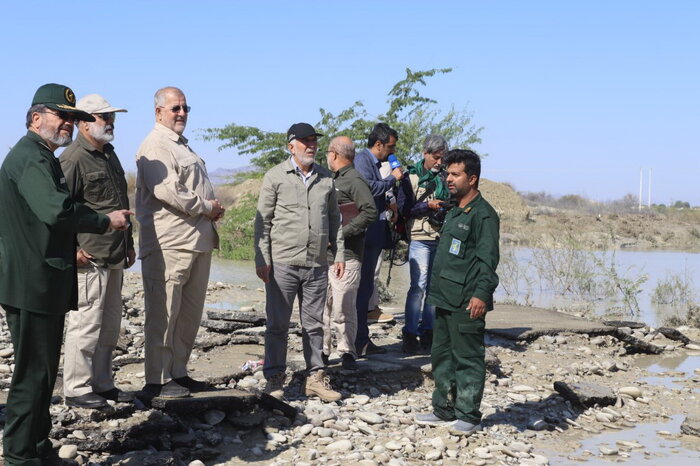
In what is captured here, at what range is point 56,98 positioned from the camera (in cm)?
423

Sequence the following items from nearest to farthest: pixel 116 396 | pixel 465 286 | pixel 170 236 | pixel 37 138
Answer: pixel 37 138 < pixel 116 396 < pixel 170 236 < pixel 465 286

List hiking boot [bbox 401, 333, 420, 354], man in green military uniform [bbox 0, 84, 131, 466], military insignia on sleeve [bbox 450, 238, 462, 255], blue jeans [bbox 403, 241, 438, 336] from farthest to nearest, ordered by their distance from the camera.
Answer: hiking boot [bbox 401, 333, 420, 354] → blue jeans [bbox 403, 241, 438, 336] → military insignia on sleeve [bbox 450, 238, 462, 255] → man in green military uniform [bbox 0, 84, 131, 466]

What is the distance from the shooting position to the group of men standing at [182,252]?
4.10m

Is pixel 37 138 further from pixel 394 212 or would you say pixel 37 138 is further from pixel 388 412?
pixel 394 212

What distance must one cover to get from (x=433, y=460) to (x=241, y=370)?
2259 millimetres

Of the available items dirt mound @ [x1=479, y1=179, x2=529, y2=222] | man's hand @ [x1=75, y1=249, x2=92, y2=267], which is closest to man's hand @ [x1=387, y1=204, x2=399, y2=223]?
man's hand @ [x1=75, y1=249, x2=92, y2=267]

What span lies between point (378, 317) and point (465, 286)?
3863 millimetres

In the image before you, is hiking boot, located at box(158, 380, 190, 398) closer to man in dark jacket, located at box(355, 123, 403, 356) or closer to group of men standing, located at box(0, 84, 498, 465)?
group of men standing, located at box(0, 84, 498, 465)

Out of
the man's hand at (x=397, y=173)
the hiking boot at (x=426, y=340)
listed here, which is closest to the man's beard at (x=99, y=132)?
the man's hand at (x=397, y=173)

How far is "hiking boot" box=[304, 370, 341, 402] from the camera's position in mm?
6391

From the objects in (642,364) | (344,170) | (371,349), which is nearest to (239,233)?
(642,364)

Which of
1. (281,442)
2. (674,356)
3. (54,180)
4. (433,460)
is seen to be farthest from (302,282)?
(674,356)

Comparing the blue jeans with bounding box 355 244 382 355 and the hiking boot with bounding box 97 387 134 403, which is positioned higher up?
the blue jeans with bounding box 355 244 382 355

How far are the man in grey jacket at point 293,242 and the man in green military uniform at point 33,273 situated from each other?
2.13 metres
